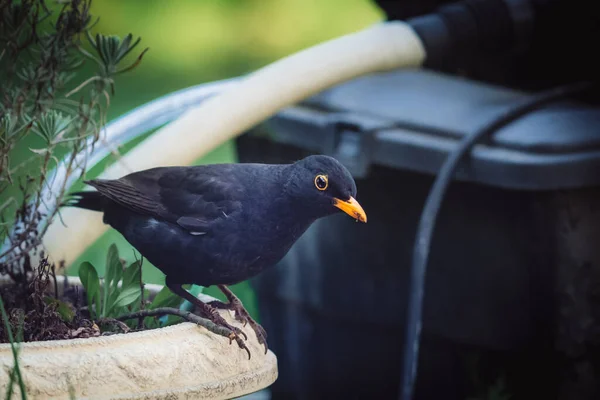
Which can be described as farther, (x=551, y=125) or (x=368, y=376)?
(x=368, y=376)

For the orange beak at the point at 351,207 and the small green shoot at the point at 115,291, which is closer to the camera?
the orange beak at the point at 351,207

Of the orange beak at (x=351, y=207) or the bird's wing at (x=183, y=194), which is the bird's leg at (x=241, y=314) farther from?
the orange beak at (x=351, y=207)

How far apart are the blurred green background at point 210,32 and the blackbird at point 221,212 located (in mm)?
3497

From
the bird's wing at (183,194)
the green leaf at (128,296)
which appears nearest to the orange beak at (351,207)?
the bird's wing at (183,194)

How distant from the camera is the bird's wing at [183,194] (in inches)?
60.5

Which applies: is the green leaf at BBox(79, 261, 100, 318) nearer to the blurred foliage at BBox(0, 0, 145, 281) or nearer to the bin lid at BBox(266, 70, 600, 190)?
the blurred foliage at BBox(0, 0, 145, 281)

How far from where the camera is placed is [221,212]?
1540mm

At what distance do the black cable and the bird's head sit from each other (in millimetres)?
885

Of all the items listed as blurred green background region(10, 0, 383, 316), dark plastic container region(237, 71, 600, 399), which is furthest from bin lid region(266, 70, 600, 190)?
blurred green background region(10, 0, 383, 316)

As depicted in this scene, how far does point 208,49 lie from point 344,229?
3441mm

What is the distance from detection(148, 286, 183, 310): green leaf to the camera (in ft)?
5.40

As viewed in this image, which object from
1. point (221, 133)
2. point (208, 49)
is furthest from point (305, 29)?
point (221, 133)

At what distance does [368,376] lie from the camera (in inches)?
110

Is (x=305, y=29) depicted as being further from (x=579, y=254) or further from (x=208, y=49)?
(x=579, y=254)
